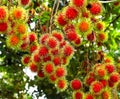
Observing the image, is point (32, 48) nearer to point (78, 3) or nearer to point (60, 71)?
point (60, 71)

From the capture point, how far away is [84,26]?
2.45m

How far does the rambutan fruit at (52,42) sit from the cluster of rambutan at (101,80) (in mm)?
348

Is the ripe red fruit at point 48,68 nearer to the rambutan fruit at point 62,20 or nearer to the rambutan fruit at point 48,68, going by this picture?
the rambutan fruit at point 48,68

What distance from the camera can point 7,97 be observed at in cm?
632

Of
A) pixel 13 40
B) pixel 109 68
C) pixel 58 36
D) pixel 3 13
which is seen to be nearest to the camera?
pixel 3 13

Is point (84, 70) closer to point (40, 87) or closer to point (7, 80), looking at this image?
point (40, 87)

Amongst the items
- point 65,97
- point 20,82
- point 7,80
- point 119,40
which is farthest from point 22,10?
point 7,80

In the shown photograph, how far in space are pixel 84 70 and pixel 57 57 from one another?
554 mm

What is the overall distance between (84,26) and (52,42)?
9.3 inches

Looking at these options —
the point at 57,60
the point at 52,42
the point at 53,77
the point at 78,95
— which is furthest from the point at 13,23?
the point at 78,95

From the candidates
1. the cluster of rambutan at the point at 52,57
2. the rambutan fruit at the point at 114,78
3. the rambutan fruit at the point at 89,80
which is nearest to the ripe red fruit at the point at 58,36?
the cluster of rambutan at the point at 52,57

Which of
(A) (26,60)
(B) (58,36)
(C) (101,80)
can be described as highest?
(A) (26,60)

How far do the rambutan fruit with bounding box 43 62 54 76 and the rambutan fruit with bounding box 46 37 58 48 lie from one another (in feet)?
0.40

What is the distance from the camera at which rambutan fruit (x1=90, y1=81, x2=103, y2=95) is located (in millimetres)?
2523
